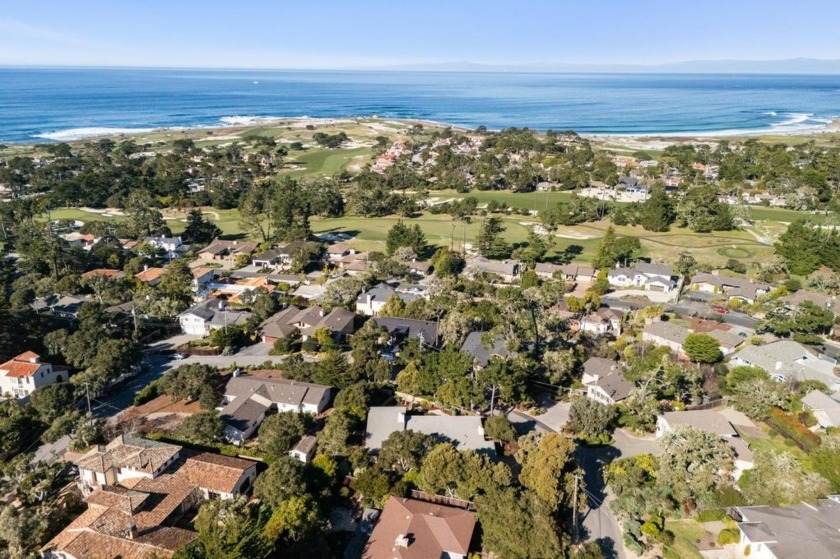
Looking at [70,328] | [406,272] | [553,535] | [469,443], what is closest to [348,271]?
[406,272]

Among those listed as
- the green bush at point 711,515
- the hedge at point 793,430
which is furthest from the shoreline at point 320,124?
the green bush at point 711,515

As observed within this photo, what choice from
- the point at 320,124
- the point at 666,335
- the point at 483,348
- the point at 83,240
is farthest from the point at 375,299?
the point at 320,124

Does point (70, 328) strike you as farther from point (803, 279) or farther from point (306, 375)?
point (803, 279)

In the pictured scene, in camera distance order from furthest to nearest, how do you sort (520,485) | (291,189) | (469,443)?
(291,189) → (469,443) → (520,485)

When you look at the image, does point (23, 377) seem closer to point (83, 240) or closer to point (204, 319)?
point (204, 319)

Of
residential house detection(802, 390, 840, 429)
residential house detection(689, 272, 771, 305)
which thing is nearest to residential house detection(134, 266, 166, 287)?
residential house detection(689, 272, 771, 305)
